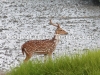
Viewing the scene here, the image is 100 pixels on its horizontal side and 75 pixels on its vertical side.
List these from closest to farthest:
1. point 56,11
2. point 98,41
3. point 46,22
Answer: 1. point 98,41
2. point 46,22
3. point 56,11

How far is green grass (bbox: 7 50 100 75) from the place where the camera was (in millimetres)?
6367

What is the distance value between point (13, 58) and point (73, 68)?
387 centimetres

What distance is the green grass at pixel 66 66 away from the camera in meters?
6.37

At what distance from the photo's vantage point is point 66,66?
657cm

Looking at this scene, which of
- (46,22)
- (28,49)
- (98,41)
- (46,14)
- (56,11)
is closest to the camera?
(28,49)

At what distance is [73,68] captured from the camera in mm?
6453

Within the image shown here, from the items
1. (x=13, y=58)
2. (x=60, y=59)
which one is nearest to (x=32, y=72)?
(x=60, y=59)

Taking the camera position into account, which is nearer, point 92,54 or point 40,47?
point 92,54

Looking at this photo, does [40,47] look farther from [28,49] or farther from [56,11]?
[56,11]

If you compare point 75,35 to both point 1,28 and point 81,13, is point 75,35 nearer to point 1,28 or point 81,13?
point 1,28

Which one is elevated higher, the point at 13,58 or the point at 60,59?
the point at 60,59

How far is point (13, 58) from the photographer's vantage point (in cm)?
1008

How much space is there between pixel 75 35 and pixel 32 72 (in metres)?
7.00

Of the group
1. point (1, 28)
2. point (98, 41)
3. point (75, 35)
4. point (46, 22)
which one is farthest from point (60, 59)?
point (46, 22)
